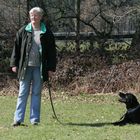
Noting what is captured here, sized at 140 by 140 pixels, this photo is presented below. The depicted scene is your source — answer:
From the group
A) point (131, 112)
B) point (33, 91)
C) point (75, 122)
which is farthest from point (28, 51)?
point (131, 112)

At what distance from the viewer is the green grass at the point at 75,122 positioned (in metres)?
→ 8.55

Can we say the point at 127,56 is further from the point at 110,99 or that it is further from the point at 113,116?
the point at 113,116

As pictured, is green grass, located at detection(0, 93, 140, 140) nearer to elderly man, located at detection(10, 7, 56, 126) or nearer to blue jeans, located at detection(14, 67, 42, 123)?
blue jeans, located at detection(14, 67, 42, 123)

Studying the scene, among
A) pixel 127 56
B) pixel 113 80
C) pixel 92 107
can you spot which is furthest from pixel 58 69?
pixel 92 107

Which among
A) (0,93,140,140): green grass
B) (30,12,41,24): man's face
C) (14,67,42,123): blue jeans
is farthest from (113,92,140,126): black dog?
(30,12,41,24): man's face

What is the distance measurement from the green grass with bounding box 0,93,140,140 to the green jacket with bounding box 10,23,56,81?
3.52ft

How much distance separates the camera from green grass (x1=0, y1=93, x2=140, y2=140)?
337 inches

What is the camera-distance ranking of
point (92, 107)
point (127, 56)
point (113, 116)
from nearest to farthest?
1. point (113, 116)
2. point (92, 107)
3. point (127, 56)

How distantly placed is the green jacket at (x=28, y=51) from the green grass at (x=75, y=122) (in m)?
1.07

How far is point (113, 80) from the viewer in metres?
17.7

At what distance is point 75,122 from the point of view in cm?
1038

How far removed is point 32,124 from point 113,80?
8333mm

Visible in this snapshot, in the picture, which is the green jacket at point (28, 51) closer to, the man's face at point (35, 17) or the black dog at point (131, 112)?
the man's face at point (35, 17)

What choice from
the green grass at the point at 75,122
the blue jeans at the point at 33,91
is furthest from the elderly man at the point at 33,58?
the green grass at the point at 75,122
